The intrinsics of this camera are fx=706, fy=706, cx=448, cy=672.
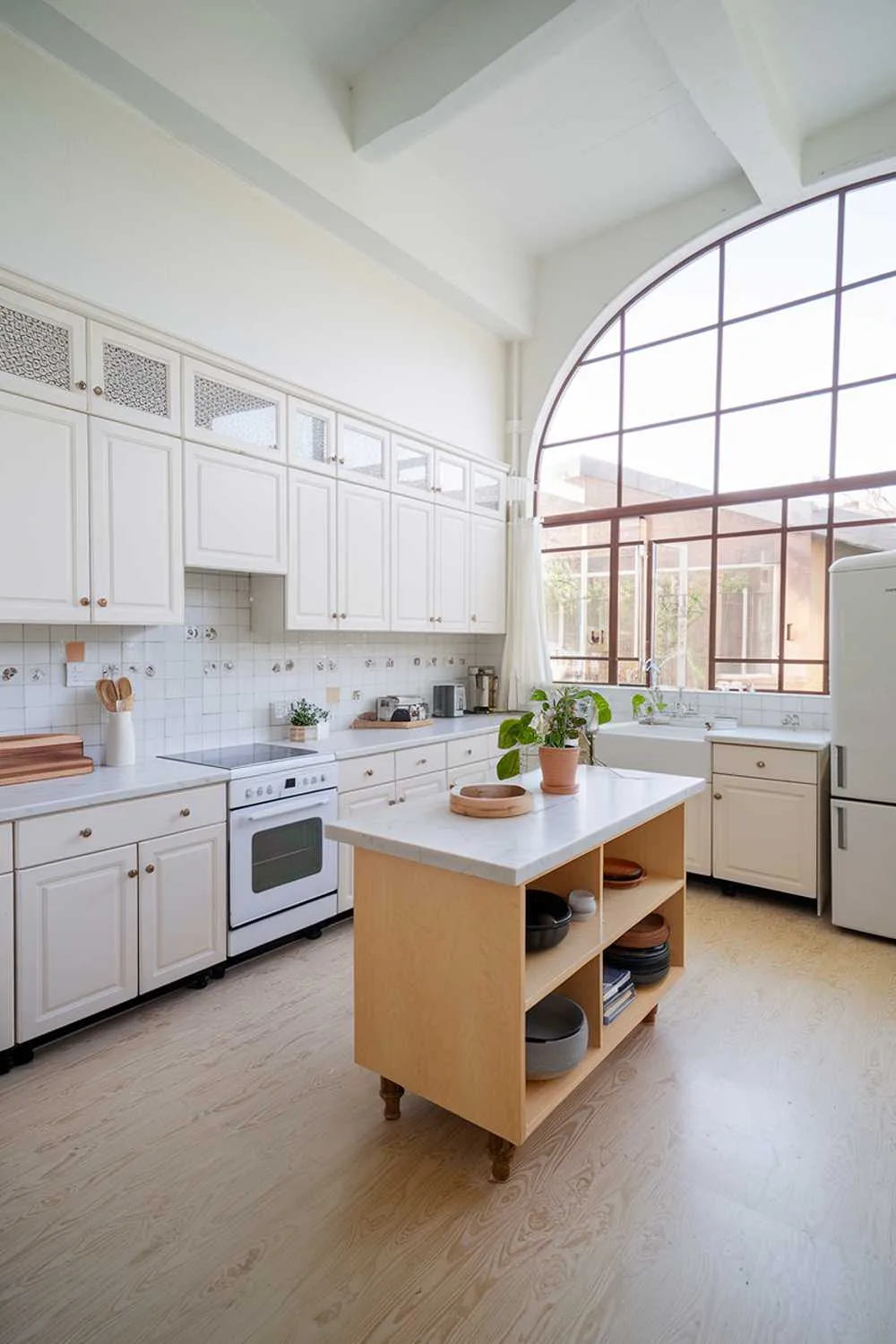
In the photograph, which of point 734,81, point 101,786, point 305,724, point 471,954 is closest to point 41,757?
point 101,786

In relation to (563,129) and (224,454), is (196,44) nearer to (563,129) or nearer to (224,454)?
(224,454)

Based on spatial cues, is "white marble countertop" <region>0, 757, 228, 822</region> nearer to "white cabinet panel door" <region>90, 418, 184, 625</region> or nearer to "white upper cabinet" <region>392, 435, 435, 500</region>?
"white cabinet panel door" <region>90, 418, 184, 625</region>

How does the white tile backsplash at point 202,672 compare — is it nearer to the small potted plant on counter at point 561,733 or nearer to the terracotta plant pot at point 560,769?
the small potted plant on counter at point 561,733

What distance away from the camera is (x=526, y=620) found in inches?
193

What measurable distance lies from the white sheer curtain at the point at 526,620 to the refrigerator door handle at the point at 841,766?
1.98 meters

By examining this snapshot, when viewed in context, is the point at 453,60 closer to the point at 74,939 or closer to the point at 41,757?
the point at 41,757

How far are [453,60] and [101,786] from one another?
129 inches

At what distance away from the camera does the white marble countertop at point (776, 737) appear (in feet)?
11.6

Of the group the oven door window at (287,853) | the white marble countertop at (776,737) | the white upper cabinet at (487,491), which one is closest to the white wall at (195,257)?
the white upper cabinet at (487,491)

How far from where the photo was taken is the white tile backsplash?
2793 mm

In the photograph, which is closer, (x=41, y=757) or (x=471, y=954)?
(x=471, y=954)

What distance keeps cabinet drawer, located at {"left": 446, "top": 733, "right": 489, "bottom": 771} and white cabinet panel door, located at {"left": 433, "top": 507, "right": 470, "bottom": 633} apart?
0.75 m

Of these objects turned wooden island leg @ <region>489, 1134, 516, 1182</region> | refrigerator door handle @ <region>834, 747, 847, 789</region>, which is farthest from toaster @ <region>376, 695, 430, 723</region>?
turned wooden island leg @ <region>489, 1134, 516, 1182</region>

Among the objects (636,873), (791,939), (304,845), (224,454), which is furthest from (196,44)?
(791,939)
